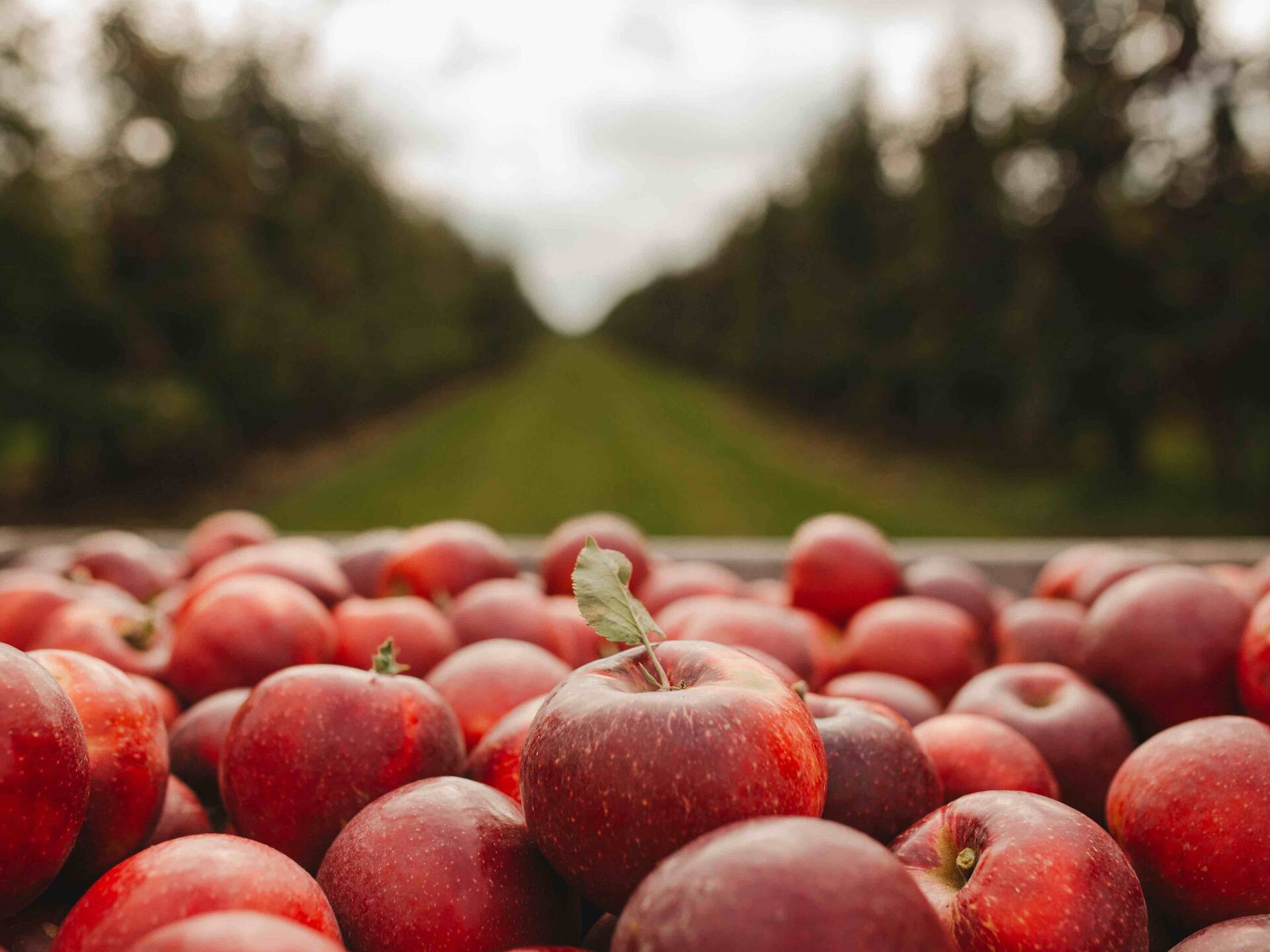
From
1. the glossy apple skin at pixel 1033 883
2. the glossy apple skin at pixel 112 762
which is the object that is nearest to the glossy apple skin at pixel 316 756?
the glossy apple skin at pixel 112 762

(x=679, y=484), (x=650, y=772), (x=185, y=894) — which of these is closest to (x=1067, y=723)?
(x=650, y=772)

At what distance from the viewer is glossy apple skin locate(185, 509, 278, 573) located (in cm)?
436

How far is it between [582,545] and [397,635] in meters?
1.19

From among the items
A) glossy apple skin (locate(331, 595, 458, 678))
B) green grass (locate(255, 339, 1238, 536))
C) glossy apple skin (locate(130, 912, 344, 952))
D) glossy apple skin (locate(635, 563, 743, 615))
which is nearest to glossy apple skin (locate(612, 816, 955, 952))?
glossy apple skin (locate(130, 912, 344, 952))

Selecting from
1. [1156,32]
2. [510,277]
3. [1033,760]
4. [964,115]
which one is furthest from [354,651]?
[510,277]

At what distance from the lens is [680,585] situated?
153 inches

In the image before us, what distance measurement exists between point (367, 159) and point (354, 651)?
1110 inches

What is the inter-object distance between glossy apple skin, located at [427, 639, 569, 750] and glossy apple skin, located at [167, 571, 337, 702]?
415 mm

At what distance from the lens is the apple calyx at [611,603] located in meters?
1.73

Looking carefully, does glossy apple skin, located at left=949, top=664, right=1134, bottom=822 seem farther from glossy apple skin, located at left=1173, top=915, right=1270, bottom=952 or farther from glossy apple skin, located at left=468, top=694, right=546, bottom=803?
glossy apple skin, located at left=468, top=694, right=546, bottom=803

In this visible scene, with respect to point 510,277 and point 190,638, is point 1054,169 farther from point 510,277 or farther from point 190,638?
point 510,277

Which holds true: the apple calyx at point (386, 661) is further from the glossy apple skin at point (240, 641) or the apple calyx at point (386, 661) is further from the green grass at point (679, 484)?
the green grass at point (679, 484)

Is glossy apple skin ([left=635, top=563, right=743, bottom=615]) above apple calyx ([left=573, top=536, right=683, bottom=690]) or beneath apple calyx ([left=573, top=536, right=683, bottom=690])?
beneath

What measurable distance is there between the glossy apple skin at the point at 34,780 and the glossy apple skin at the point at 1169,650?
7.95ft
